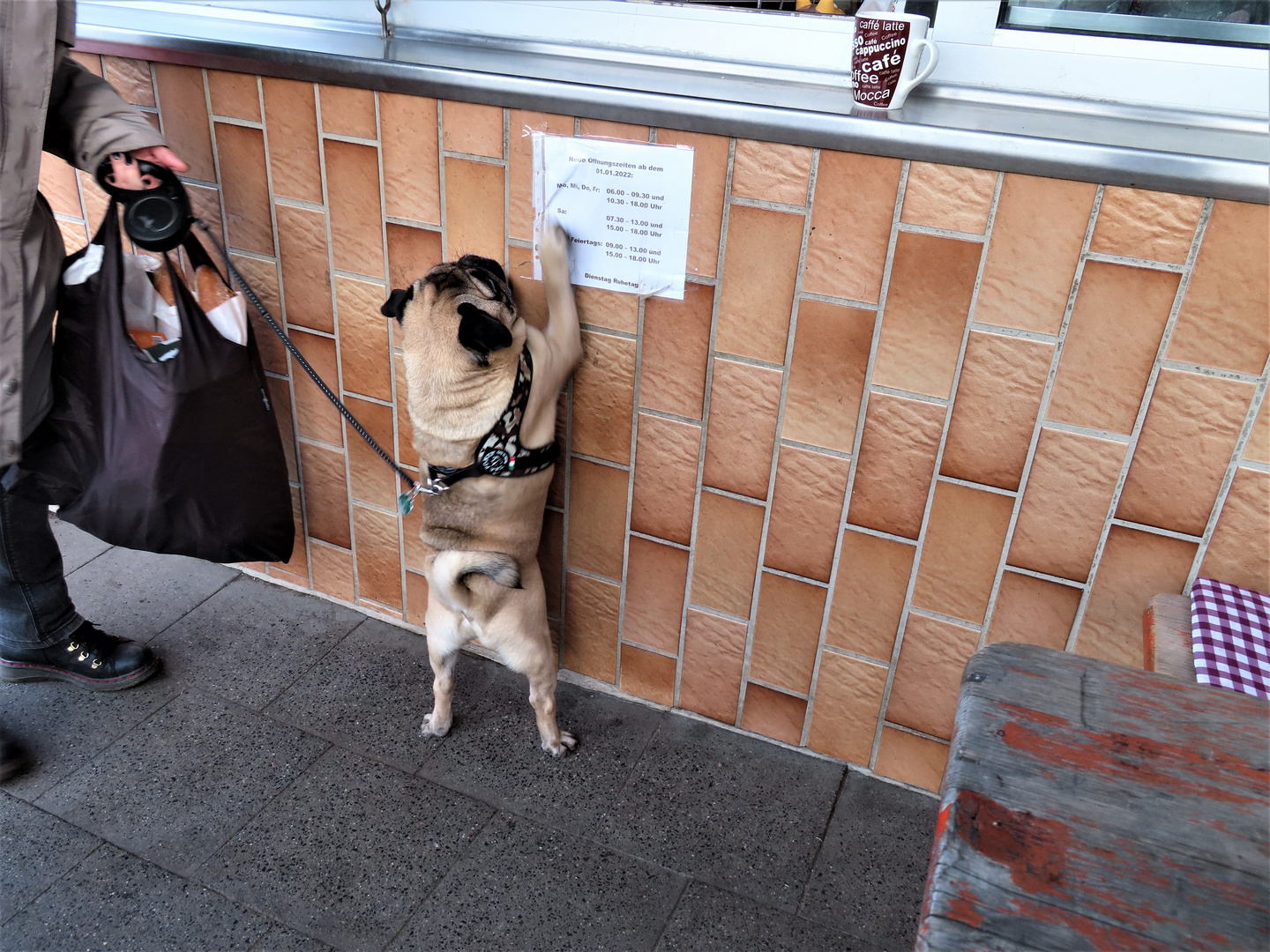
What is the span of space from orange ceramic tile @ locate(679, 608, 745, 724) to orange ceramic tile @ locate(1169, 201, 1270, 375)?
1317 mm

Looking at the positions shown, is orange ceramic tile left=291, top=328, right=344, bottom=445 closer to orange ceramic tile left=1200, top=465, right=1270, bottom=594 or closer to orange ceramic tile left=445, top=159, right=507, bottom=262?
orange ceramic tile left=445, top=159, right=507, bottom=262

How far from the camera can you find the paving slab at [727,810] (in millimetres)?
2227

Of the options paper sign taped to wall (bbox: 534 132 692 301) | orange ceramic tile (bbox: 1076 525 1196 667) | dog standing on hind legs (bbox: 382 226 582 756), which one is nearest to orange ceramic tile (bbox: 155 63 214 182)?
dog standing on hind legs (bbox: 382 226 582 756)

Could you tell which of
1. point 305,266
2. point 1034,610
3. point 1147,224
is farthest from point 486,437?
point 1147,224

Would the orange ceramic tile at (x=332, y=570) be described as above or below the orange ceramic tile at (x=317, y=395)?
below

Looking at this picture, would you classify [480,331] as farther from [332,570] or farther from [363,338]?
[332,570]

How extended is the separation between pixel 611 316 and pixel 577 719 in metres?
1.26

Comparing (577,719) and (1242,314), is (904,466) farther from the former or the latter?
(577,719)

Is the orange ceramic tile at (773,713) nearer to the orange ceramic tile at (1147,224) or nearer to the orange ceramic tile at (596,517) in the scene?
the orange ceramic tile at (596,517)

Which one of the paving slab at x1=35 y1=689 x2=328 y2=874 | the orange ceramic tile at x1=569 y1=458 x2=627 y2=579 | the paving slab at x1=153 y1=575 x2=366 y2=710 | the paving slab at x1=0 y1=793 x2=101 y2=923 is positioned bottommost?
the paving slab at x1=0 y1=793 x2=101 y2=923

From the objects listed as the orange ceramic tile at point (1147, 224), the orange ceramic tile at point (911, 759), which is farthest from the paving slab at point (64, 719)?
the orange ceramic tile at point (1147, 224)

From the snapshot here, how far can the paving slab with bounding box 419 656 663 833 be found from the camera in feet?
7.91

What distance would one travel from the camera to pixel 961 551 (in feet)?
7.04

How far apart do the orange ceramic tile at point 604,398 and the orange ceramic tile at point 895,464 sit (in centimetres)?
64
